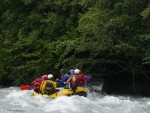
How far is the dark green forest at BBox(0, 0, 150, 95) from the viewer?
2045 cm

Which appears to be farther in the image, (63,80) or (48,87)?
(63,80)

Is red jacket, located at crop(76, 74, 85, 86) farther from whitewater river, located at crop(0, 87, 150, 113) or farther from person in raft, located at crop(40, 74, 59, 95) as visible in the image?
person in raft, located at crop(40, 74, 59, 95)

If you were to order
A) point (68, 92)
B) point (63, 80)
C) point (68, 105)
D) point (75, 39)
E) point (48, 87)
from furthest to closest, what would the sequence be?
1. point (75, 39)
2. point (63, 80)
3. point (48, 87)
4. point (68, 92)
5. point (68, 105)

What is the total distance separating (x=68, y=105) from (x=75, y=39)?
6.57 m

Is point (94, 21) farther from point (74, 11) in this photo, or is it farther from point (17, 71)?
point (17, 71)

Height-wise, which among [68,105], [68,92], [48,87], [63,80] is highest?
[63,80]

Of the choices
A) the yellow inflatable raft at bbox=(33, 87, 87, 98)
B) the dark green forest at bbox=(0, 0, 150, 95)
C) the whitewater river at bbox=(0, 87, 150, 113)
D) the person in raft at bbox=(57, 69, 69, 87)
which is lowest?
the whitewater river at bbox=(0, 87, 150, 113)

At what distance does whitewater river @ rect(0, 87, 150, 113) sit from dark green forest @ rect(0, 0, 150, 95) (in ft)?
8.24

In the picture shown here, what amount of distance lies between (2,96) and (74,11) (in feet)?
19.6

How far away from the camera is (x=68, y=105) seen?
666 inches

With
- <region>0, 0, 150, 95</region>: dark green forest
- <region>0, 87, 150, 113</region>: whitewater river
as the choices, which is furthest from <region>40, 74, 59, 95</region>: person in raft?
<region>0, 0, 150, 95</region>: dark green forest

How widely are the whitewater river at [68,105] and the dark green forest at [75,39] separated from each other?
2.51 metres

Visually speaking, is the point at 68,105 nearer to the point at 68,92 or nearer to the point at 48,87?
the point at 68,92

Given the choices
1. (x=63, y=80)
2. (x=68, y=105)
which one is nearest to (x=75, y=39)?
(x=63, y=80)
